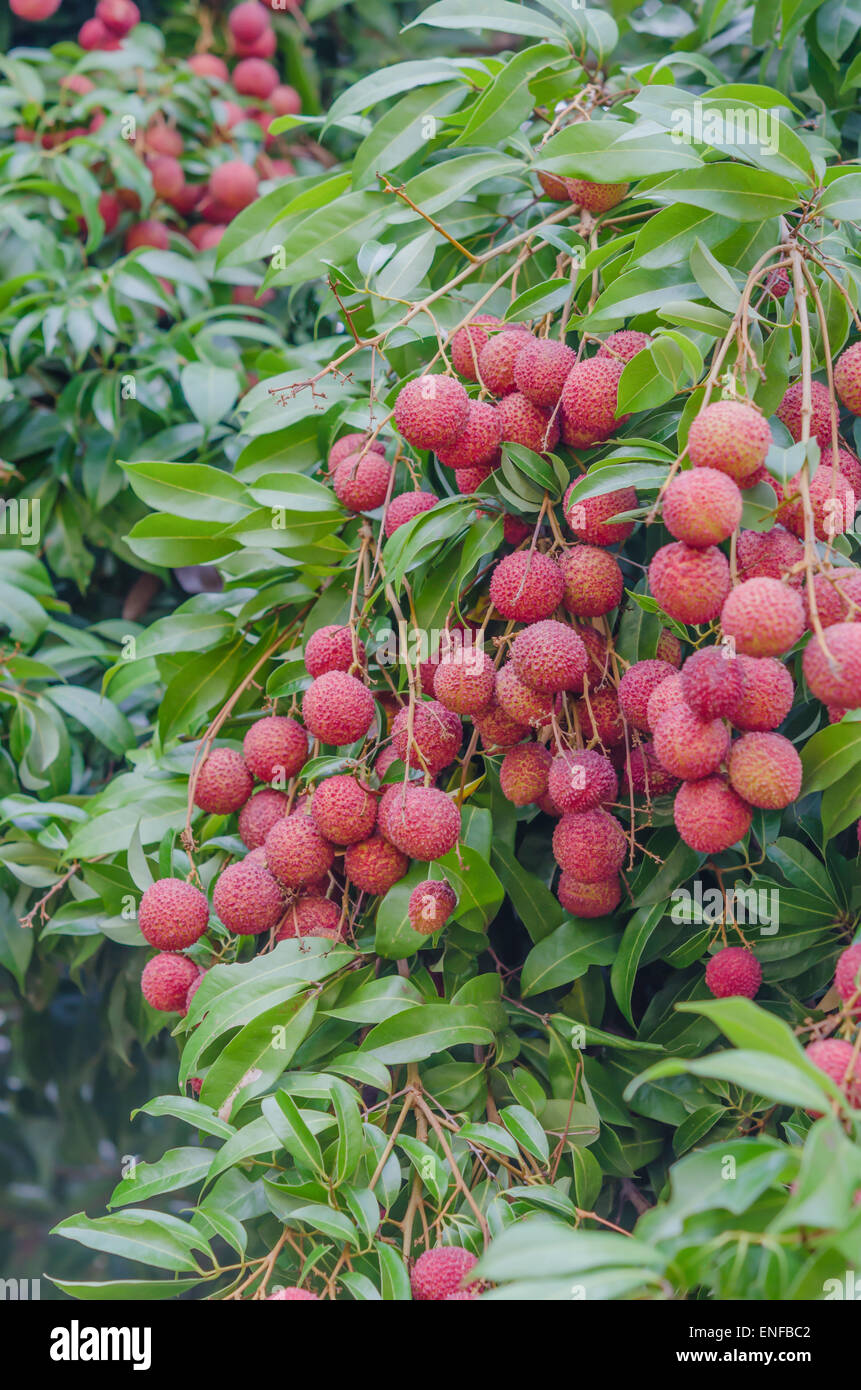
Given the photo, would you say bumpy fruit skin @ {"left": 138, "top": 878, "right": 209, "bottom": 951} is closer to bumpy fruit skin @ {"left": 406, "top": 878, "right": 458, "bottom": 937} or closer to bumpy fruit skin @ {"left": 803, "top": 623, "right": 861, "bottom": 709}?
bumpy fruit skin @ {"left": 406, "top": 878, "right": 458, "bottom": 937}

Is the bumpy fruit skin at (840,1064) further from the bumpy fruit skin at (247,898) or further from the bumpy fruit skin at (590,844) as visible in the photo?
the bumpy fruit skin at (247,898)

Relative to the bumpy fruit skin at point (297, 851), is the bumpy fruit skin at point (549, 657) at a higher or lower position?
higher

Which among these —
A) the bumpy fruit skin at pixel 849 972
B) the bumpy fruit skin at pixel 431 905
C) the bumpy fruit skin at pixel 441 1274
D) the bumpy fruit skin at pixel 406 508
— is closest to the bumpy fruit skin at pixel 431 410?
the bumpy fruit skin at pixel 406 508

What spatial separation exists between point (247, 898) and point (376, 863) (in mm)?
106

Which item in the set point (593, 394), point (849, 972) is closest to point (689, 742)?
point (849, 972)

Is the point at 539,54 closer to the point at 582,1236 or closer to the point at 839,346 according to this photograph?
the point at 839,346

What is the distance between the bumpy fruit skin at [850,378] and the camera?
2.50 feet

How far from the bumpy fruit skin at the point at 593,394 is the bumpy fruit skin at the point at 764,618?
241 millimetres

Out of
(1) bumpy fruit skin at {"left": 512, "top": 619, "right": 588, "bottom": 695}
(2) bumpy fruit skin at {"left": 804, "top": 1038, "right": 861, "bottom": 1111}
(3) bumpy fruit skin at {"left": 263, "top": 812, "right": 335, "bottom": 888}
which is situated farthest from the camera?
(3) bumpy fruit skin at {"left": 263, "top": 812, "right": 335, "bottom": 888}

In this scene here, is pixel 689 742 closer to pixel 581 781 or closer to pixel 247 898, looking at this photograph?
pixel 581 781

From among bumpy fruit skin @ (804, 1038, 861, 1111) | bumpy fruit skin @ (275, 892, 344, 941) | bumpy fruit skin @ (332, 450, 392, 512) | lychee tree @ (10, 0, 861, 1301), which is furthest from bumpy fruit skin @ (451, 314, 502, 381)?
bumpy fruit skin @ (804, 1038, 861, 1111)

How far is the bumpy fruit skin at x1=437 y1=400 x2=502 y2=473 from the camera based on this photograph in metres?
0.84

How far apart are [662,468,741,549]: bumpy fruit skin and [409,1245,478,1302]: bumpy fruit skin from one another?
454 millimetres

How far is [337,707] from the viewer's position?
34.8 inches
